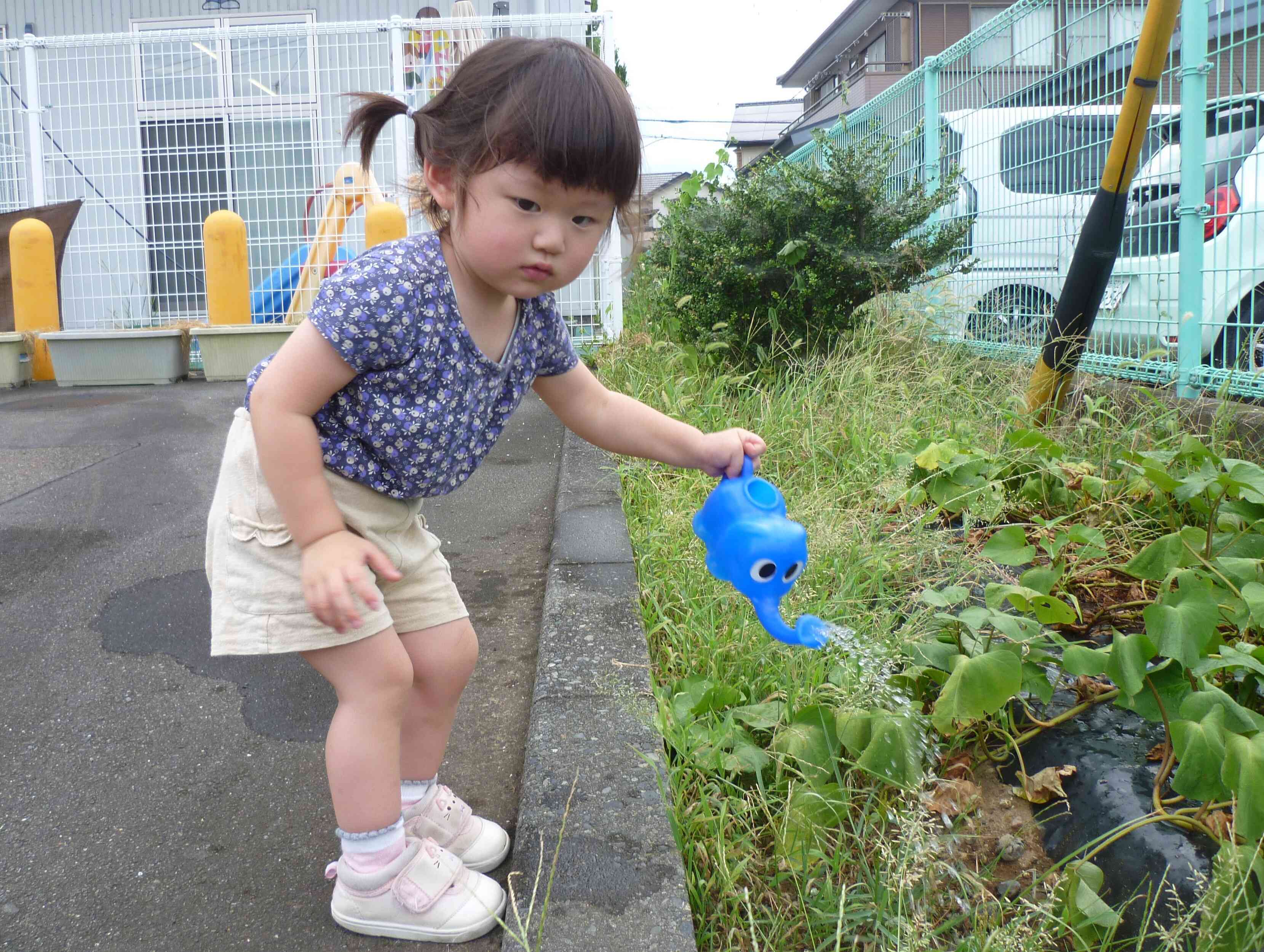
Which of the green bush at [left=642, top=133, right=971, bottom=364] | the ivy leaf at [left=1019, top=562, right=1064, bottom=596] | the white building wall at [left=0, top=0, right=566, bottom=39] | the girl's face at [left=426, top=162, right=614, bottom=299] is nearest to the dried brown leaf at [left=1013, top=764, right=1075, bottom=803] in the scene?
the ivy leaf at [left=1019, top=562, right=1064, bottom=596]

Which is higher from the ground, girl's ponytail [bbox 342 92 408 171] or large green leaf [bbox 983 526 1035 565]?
girl's ponytail [bbox 342 92 408 171]

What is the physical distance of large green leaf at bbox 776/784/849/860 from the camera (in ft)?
4.73

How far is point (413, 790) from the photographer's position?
63.2 inches

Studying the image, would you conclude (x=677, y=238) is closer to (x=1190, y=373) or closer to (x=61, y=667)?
(x=1190, y=373)

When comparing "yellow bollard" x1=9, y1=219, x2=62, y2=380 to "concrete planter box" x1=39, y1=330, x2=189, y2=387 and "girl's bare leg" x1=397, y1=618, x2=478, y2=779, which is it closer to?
"concrete planter box" x1=39, y1=330, x2=189, y2=387

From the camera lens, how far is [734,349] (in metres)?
4.44

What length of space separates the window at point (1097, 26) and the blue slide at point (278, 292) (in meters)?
4.76

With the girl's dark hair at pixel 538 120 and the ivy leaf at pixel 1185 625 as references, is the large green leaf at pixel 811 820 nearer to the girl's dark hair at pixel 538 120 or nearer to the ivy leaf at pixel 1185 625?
the ivy leaf at pixel 1185 625

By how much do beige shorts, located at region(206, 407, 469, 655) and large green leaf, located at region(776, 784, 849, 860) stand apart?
0.66 metres

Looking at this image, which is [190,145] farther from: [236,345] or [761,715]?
[761,715]

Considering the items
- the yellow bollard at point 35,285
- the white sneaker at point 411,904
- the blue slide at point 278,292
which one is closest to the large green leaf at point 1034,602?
the white sneaker at point 411,904

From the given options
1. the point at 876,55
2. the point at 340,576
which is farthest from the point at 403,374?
the point at 876,55

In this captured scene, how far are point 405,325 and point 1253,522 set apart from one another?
1668 millimetres

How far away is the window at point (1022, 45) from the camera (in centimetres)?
401
